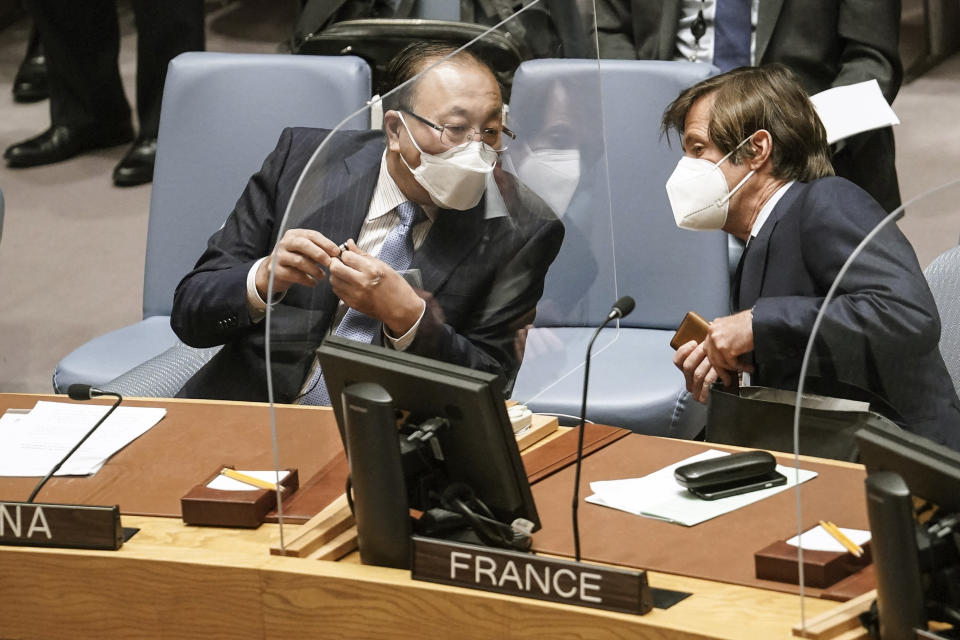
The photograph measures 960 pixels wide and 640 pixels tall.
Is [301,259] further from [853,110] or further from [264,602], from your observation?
[853,110]

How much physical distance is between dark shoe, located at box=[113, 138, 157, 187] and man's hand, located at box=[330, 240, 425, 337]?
3.36 meters

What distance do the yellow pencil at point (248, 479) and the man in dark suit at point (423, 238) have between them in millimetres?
117

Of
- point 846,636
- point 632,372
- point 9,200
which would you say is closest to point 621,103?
point 632,372

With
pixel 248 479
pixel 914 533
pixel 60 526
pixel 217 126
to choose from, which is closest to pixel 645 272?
pixel 217 126

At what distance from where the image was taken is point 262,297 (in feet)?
6.48

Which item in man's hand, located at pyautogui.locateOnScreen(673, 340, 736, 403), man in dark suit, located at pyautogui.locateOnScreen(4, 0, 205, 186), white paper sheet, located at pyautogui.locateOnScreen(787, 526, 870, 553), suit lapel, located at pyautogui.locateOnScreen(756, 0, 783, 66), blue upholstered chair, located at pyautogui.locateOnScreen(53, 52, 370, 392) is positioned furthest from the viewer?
man in dark suit, located at pyautogui.locateOnScreen(4, 0, 205, 186)

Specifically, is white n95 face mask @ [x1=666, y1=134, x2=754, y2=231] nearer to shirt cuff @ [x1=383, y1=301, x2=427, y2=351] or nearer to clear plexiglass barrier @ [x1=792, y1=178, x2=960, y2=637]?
clear plexiglass barrier @ [x1=792, y1=178, x2=960, y2=637]

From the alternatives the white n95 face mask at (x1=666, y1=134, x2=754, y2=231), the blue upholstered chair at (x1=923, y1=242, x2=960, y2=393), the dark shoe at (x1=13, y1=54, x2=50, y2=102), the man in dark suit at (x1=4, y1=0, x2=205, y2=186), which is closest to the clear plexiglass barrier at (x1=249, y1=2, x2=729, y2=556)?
the white n95 face mask at (x1=666, y1=134, x2=754, y2=231)

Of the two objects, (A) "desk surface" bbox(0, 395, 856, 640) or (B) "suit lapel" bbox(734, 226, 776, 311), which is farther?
(B) "suit lapel" bbox(734, 226, 776, 311)

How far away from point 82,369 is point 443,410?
1.47 meters

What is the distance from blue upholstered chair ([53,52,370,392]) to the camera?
2916 millimetres

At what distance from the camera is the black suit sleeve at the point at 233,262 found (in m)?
2.11

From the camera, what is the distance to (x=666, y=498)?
173cm

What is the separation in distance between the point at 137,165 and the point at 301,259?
3407 mm
